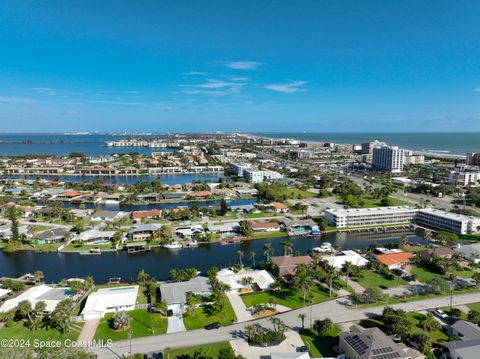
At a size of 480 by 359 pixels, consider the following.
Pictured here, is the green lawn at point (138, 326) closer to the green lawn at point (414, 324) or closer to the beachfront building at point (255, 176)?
the green lawn at point (414, 324)

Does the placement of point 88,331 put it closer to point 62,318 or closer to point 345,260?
point 62,318

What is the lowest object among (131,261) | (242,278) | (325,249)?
(131,261)

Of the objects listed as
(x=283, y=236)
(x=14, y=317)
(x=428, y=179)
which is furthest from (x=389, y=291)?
(x=428, y=179)

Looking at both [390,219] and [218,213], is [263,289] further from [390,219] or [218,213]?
[390,219]

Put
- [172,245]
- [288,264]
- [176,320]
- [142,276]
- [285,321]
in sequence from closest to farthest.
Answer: [285,321] < [176,320] < [142,276] < [288,264] < [172,245]

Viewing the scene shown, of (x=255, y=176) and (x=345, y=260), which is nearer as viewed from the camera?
(x=345, y=260)

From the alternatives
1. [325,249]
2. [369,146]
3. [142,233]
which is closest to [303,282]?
[325,249]
